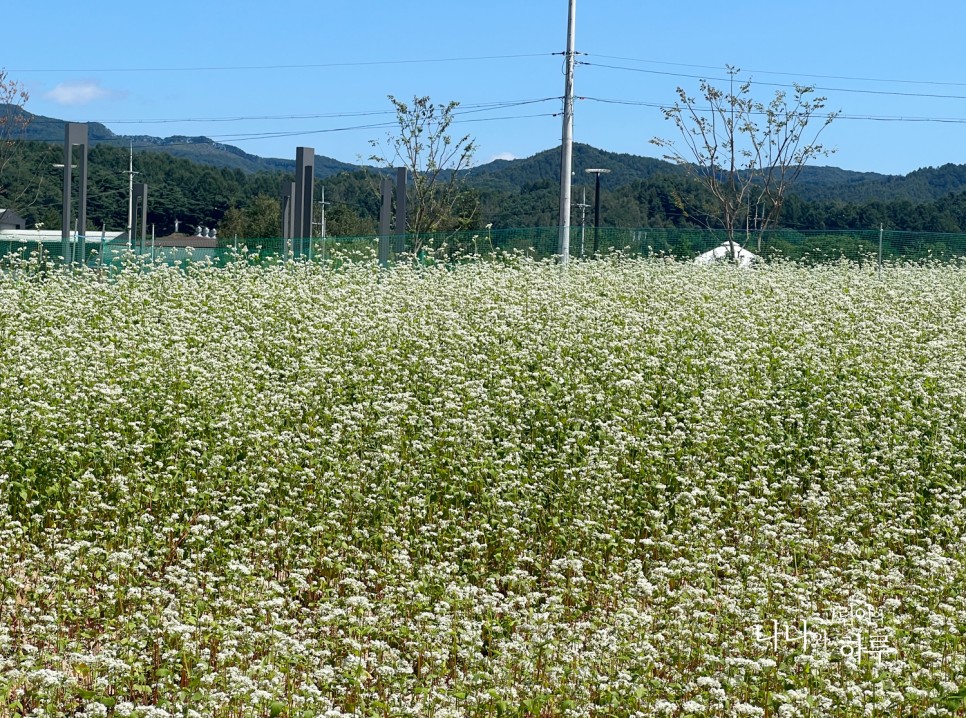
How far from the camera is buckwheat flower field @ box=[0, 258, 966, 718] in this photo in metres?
4.90

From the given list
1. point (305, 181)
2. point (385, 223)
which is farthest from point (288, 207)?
point (385, 223)

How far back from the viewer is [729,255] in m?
24.6

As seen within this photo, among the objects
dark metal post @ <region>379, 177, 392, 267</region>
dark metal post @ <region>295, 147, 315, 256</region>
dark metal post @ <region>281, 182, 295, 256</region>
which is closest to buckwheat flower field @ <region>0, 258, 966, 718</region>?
dark metal post @ <region>379, 177, 392, 267</region>

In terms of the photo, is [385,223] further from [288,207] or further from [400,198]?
[288,207]

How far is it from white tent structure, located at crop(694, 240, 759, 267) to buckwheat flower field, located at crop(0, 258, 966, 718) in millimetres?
10225

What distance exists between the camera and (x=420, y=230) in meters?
35.3

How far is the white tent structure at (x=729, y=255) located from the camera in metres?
22.5

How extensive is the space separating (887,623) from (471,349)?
580 cm

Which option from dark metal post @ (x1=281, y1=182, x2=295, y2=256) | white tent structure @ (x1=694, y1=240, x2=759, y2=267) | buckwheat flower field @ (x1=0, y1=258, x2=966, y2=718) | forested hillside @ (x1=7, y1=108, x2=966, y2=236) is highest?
forested hillside @ (x1=7, y1=108, x2=966, y2=236)

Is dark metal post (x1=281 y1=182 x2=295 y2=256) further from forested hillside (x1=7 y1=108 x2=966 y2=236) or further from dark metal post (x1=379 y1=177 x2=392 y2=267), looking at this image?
forested hillside (x1=7 y1=108 x2=966 y2=236)

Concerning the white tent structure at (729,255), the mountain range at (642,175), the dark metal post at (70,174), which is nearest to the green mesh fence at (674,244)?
the white tent structure at (729,255)

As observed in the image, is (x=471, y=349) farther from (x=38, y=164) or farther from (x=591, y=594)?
(x=38, y=164)

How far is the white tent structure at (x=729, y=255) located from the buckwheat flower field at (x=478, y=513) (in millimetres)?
10225

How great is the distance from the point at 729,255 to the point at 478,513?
61.4 ft
